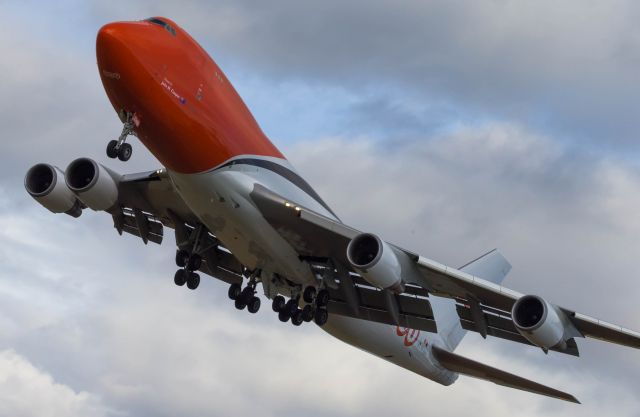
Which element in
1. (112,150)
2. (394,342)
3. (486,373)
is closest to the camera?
(112,150)

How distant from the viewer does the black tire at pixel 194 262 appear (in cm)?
3272

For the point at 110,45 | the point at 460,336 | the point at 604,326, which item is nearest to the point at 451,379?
the point at 460,336

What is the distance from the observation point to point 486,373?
3712 centimetres

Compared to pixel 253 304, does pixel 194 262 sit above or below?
below

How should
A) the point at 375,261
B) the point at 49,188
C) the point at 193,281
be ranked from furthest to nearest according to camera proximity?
the point at 193,281, the point at 49,188, the point at 375,261

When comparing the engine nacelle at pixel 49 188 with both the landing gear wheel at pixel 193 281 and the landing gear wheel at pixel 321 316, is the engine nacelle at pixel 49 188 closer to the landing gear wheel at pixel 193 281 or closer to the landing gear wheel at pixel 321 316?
the landing gear wheel at pixel 193 281

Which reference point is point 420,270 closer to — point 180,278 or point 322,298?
point 322,298

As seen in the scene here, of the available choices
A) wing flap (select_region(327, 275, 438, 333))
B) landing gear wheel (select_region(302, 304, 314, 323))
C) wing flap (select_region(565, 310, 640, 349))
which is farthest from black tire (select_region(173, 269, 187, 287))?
wing flap (select_region(565, 310, 640, 349))

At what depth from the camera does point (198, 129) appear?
2786cm

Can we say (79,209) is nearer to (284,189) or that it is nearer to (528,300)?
(284,189)

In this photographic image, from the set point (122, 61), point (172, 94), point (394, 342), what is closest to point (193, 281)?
point (394, 342)

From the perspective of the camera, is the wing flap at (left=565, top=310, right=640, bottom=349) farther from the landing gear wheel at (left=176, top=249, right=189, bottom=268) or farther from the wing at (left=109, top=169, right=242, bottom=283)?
the landing gear wheel at (left=176, top=249, right=189, bottom=268)

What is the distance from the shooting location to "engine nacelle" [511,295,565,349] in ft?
95.0

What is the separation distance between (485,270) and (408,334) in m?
3.68
